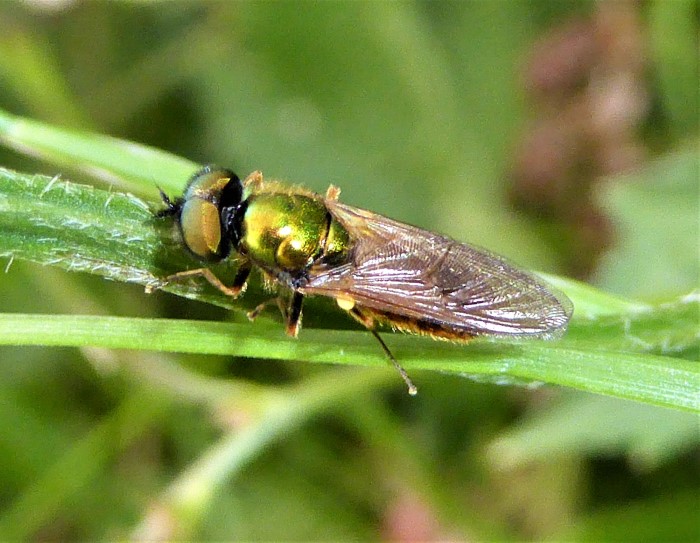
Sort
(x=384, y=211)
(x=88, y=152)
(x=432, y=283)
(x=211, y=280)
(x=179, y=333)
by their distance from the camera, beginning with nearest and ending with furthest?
(x=179, y=333) → (x=211, y=280) → (x=88, y=152) → (x=432, y=283) → (x=384, y=211)

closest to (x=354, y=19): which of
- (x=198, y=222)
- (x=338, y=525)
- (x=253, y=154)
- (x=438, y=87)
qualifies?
(x=438, y=87)

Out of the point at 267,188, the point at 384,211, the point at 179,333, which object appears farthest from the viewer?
the point at 384,211

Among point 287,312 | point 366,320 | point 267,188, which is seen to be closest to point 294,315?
point 287,312

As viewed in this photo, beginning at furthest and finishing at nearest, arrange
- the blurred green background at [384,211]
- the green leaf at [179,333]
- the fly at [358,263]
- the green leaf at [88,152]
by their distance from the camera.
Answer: the blurred green background at [384,211], the green leaf at [88,152], the fly at [358,263], the green leaf at [179,333]

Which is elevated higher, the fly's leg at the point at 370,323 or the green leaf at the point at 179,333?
the green leaf at the point at 179,333


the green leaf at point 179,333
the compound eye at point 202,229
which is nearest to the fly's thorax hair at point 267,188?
the compound eye at point 202,229

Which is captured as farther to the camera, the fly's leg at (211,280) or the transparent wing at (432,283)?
the transparent wing at (432,283)

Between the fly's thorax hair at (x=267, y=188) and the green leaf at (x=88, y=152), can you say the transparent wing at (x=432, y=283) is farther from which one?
the green leaf at (x=88, y=152)

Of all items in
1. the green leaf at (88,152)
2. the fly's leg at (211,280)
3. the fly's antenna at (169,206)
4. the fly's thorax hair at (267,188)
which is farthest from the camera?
the fly's thorax hair at (267,188)

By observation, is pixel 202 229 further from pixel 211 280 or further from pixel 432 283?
pixel 432 283
